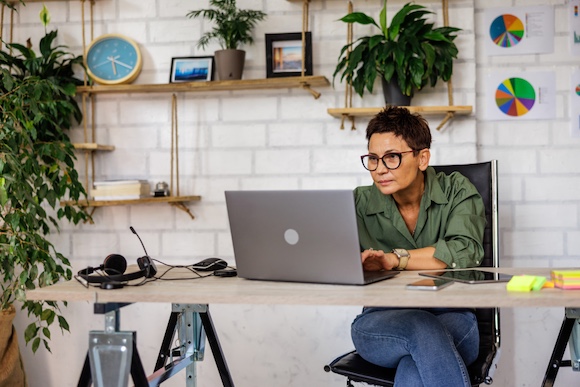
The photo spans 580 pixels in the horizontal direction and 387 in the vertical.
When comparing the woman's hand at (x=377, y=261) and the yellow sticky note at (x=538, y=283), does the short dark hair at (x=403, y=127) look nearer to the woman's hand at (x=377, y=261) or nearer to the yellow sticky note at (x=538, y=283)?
the woman's hand at (x=377, y=261)

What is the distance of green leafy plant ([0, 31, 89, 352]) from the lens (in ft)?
9.05

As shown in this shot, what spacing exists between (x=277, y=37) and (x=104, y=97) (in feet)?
2.78

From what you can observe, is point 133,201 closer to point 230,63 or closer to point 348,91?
point 230,63

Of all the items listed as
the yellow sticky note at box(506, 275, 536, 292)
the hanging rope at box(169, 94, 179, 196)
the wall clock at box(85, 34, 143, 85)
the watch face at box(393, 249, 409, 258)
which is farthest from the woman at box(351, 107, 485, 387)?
the wall clock at box(85, 34, 143, 85)

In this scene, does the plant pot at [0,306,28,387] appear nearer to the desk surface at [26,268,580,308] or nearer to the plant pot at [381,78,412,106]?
the desk surface at [26,268,580,308]

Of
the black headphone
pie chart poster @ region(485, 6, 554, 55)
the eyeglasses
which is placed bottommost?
the black headphone

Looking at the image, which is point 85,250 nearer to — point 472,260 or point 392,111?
point 392,111

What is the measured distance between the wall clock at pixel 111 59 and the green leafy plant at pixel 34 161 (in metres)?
0.08

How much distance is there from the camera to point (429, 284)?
1629 mm

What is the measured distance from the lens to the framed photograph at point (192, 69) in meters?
3.20

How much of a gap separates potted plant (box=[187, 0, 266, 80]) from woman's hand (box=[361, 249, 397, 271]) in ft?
4.50

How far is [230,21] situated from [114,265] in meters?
1.49

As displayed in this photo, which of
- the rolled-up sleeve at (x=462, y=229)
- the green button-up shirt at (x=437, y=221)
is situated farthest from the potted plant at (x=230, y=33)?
the rolled-up sleeve at (x=462, y=229)

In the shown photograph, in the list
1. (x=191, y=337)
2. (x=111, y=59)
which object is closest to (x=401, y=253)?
(x=191, y=337)
